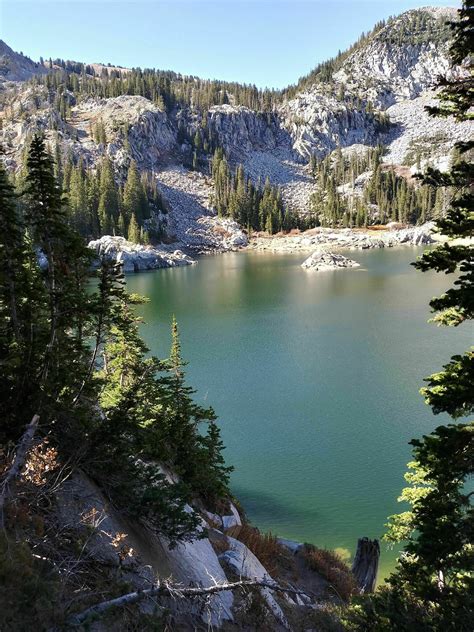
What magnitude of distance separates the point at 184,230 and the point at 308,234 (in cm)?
3670

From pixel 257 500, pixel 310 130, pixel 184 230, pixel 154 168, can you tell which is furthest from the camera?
pixel 310 130

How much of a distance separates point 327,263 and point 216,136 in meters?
116

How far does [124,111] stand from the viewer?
15375cm

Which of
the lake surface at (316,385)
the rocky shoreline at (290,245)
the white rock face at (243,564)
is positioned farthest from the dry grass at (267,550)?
the rocky shoreline at (290,245)

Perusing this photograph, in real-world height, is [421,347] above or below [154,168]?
below

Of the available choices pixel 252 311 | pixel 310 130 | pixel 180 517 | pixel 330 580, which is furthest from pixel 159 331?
pixel 310 130

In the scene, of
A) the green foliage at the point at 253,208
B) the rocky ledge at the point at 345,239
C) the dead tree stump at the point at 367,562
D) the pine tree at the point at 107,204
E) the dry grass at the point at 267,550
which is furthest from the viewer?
the green foliage at the point at 253,208

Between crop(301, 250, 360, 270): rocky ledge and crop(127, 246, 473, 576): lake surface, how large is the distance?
15.5m

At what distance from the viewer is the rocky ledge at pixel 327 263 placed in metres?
80.2

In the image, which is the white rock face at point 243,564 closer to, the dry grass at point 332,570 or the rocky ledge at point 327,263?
the dry grass at point 332,570

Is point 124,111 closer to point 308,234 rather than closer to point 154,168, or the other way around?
point 154,168

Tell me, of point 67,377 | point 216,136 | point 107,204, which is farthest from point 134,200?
point 67,377

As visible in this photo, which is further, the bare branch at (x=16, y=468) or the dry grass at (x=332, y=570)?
the dry grass at (x=332, y=570)

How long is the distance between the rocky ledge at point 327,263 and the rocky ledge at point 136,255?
1194 inches
